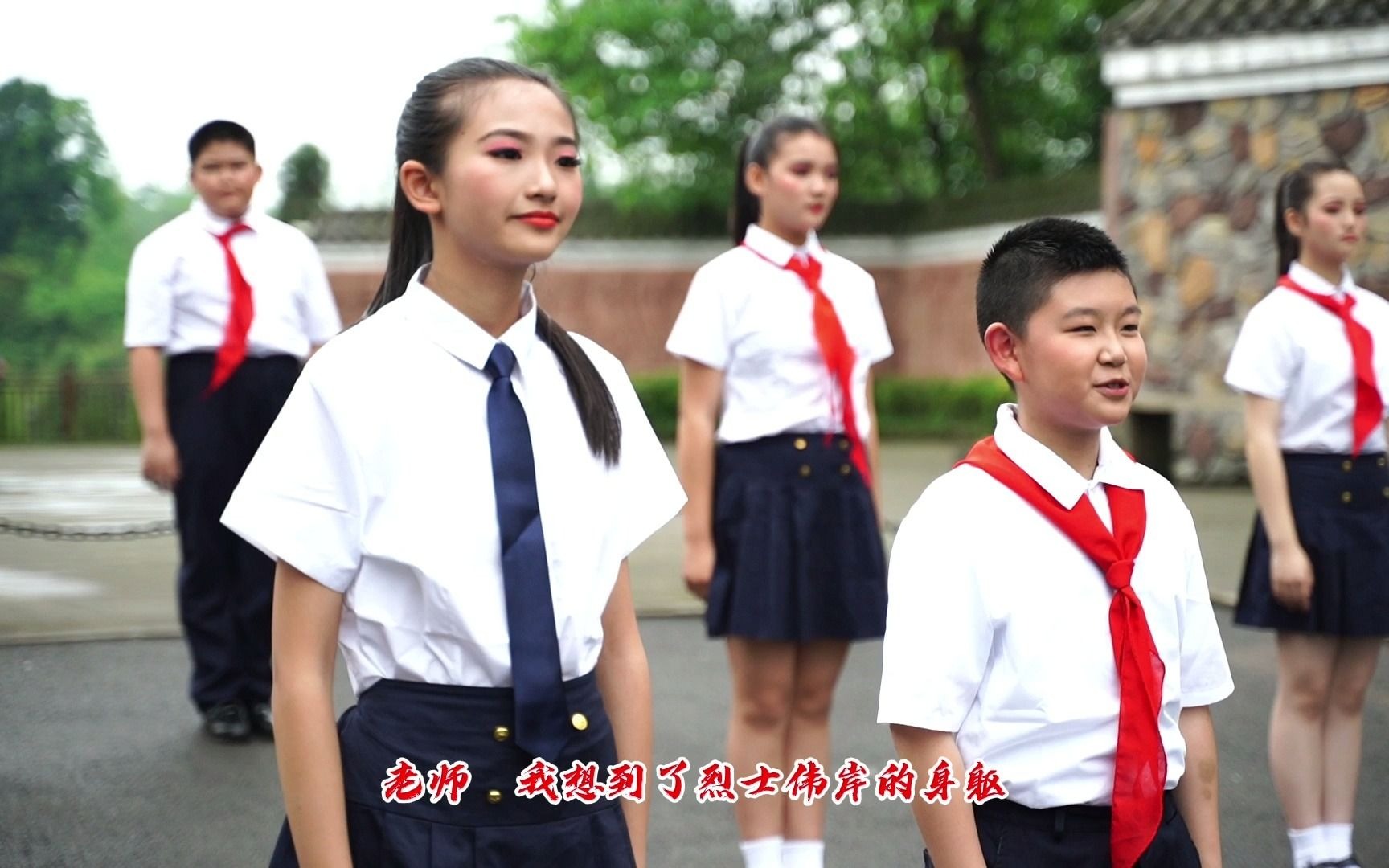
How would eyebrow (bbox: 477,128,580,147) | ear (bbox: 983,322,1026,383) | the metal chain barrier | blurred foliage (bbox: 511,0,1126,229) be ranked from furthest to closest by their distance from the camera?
blurred foliage (bbox: 511,0,1126,229)
the metal chain barrier
ear (bbox: 983,322,1026,383)
eyebrow (bbox: 477,128,580,147)

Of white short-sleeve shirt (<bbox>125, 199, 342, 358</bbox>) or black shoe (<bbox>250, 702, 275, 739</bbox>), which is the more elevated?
white short-sleeve shirt (<bbox>125, 199, 342, 358</bbox>)

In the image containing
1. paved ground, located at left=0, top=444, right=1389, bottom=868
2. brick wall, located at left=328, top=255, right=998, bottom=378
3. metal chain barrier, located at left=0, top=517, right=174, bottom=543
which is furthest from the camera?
brick wall, located at left=328, top=255, right=998, bottom=378

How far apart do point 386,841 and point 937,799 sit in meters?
0.75

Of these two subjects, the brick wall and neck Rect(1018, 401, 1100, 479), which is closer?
neck Rect(1018, 401, 1100, 479)

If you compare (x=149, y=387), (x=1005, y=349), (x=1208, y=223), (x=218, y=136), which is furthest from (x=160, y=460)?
(x=1208, y=223)

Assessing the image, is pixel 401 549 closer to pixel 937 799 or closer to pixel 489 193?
pixel 489 193

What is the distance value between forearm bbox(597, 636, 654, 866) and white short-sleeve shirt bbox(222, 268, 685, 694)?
0.11m

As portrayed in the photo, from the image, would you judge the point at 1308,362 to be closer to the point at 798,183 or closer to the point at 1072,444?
the point at 798,183

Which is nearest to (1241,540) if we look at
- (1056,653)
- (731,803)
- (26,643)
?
(731,803)

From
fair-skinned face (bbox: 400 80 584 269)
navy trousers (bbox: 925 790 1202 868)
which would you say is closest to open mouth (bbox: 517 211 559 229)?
fair-skinned face (bbox: 400 80 584 269)

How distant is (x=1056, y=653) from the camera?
2.47 metres

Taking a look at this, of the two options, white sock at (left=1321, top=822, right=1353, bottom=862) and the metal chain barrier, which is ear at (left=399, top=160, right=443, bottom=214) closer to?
white sock at (left=1321, top=822, right=1353, bottom=862)

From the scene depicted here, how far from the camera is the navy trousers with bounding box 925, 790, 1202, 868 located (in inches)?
97.5

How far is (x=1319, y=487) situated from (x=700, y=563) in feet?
5.20
